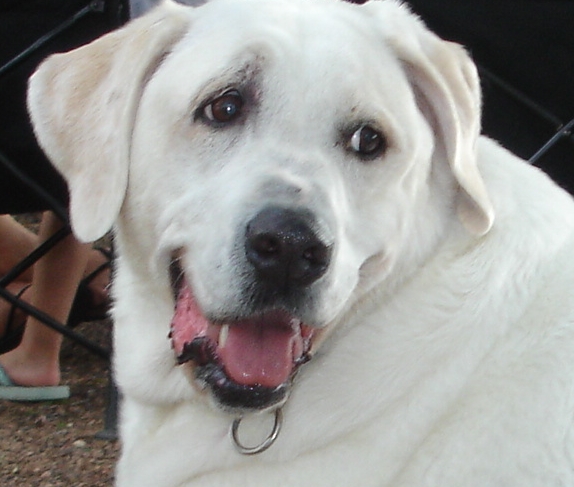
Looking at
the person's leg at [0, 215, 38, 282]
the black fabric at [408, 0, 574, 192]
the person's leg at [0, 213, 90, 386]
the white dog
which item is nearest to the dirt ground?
the person's leg at [0, 213, 90, 386]

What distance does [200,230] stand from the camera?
181 centimetres

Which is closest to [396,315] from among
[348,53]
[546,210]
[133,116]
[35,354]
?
[546,210]

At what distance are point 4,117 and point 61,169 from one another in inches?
56.2

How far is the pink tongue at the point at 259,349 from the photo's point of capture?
1820 mm

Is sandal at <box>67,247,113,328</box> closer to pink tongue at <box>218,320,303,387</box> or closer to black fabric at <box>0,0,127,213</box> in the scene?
black fabric at <box>0,0,127,213</box>

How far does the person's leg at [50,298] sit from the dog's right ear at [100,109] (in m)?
1.93

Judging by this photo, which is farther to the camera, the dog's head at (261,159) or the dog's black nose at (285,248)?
the dog's head at (261,159)

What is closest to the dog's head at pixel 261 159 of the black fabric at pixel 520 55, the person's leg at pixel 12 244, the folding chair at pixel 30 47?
the folding chair at pixel 30 47

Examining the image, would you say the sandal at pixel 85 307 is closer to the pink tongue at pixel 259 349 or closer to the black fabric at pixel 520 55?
the black fabric at pixel 520 55

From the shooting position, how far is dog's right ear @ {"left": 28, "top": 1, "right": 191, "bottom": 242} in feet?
6.43

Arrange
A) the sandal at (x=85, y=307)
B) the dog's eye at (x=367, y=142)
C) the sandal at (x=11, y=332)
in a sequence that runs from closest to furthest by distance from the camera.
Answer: the dog's eye at (x=367, y=142) < the sandal at (x=11, y=332) < the sandal at (x=85, y=307)

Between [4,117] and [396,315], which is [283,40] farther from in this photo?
[4,117]

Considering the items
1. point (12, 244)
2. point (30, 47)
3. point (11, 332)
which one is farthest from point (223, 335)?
point (12, 244)

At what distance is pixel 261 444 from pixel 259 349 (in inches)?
7.6
